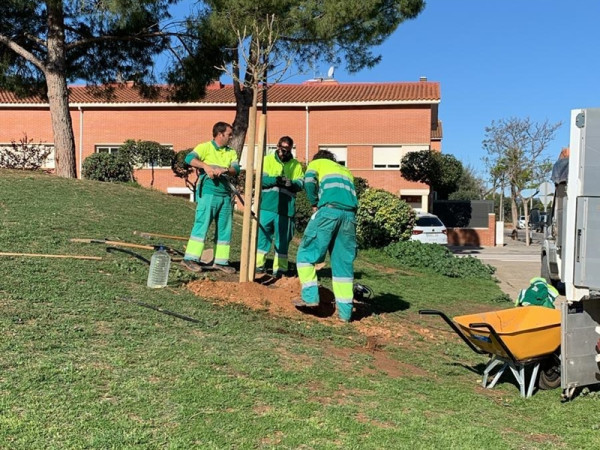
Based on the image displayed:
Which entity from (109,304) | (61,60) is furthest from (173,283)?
(61,60)

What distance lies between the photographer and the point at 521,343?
4703 mm

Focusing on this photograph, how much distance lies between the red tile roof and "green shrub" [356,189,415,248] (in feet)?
48.7

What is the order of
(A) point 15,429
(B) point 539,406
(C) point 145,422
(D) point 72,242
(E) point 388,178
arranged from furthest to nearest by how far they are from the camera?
(E) point 388,178, (D) point 72,242, (B) point 539,406, (C) point 145,422, (A) point 15,429

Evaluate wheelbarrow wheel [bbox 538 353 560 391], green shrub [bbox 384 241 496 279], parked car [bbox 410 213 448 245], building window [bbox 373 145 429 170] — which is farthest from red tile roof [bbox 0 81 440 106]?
wheelbarrow wheel [bbox 538 353 560 391]

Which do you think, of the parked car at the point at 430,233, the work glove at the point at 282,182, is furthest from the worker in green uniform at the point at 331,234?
the parked car at the point at 430,233

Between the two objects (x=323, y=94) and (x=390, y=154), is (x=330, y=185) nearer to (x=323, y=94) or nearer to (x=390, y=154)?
(x=390, y=154)

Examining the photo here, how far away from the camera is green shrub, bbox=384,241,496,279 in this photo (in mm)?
13602

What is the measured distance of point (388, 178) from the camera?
3019 cm

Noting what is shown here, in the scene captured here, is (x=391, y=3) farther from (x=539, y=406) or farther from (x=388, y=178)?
(x=388, y=178)

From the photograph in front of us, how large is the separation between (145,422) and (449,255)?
12.2 m

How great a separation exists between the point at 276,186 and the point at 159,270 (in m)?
1.93

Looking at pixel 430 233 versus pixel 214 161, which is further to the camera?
pixel 430 233

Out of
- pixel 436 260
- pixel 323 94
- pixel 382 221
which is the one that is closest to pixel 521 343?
pixel 436 260

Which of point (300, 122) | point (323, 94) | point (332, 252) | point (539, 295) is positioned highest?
point (323, 94)
